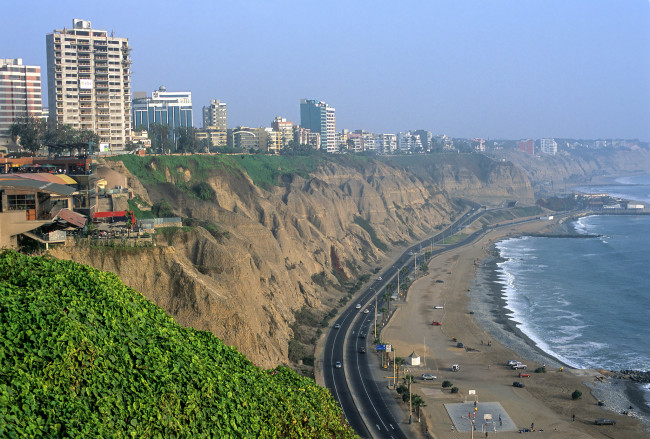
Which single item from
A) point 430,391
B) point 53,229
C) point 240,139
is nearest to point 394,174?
point 240,139

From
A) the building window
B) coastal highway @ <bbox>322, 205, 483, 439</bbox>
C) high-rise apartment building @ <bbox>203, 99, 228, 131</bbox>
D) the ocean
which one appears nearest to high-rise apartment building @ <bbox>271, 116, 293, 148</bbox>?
high-rise apartment building @ <bbox>203, 99, 228, 131</bbox>

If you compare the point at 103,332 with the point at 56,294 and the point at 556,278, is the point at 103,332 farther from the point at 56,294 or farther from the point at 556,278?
the point at 556,278

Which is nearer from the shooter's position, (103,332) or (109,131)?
(103,332)

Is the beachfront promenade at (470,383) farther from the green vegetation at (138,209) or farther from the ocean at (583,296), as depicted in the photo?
the green vegetation at (138,209)

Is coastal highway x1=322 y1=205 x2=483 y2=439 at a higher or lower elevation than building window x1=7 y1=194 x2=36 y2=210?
lower

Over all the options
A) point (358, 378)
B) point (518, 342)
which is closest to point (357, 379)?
point (358, 378)

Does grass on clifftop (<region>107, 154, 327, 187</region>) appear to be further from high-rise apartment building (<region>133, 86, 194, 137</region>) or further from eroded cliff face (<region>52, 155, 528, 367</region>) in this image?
high-rise apartment building (<region>133, 86, 194, 137</region>)

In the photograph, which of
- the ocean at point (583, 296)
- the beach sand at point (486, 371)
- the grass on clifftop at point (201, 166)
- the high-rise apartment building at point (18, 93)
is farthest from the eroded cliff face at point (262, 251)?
the high-rise apartment building at point (18, 93)
